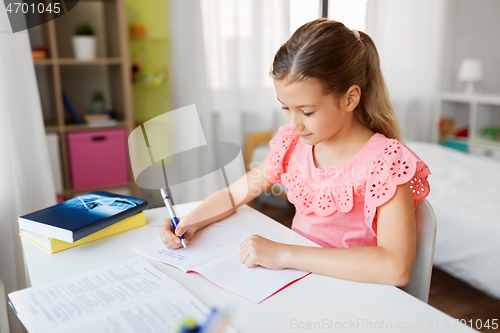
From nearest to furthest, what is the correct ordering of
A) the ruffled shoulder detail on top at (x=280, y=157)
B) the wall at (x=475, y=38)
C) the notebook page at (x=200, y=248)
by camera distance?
1. the notebook page at (x=200, y=248)
2. the ruffled shoulder detail on top at (x=280, y=157)
3. the wall at (x=475, y=38)

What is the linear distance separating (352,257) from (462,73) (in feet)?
10.1

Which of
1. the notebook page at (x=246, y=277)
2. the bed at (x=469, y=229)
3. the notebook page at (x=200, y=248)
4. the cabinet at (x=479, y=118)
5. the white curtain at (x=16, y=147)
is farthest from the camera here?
the cabinet at (x=479, y=118)

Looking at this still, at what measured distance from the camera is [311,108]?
34.0 inches

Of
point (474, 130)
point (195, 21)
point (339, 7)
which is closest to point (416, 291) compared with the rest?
point (195, 21)

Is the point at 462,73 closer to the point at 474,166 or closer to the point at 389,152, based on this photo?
the point at 474,166

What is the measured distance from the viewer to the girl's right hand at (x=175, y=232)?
89cm

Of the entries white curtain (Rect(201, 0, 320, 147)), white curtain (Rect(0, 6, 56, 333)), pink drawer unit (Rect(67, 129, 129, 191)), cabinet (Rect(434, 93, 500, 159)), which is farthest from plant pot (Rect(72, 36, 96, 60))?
cabinet (Rect(434, 93, 500, 159))

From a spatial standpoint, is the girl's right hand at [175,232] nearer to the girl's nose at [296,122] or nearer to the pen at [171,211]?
the pen at [171,211]

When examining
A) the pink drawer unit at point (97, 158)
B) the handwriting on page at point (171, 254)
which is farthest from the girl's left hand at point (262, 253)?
the pink drawer unit at point (97, 158)

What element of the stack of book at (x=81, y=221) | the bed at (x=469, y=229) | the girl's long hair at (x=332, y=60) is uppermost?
the girl's long hair at (x=332, y=60)

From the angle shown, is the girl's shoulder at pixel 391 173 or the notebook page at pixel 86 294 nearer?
the notebook page at pixel 86 294

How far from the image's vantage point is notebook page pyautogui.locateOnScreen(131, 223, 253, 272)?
0.83 metres

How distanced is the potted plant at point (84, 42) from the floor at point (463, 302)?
2113 mm

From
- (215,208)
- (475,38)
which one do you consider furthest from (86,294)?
(475,38)
